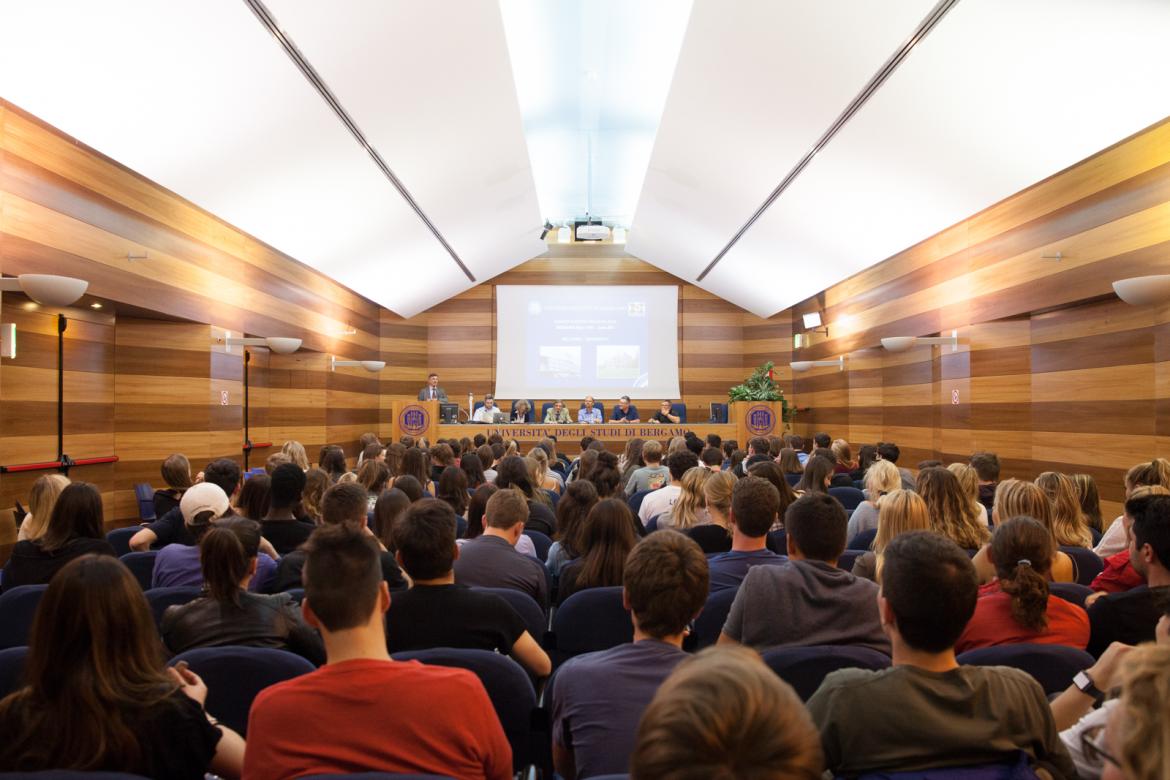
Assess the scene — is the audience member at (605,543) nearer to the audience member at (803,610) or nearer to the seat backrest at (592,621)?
the seat backrest at (592,621)

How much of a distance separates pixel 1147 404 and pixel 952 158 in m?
2.64

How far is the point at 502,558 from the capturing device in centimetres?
319

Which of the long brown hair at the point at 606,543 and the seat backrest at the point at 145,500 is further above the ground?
the long brown hair at the point at 606,543

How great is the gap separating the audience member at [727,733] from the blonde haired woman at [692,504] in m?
3.39

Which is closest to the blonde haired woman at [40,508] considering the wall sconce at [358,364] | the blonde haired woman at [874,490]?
the blonde haired woman at [874,490]

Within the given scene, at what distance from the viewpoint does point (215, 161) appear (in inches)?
267

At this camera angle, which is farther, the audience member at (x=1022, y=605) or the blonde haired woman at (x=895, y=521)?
the blonde haired woman at (x=895, y=521)

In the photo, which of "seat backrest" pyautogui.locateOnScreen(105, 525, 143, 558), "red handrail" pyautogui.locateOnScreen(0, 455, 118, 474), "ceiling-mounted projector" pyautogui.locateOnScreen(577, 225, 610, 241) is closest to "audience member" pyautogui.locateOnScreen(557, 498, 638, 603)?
"seat backrest" pyautogui.locateOnScreen(105, 525, 143, 558)

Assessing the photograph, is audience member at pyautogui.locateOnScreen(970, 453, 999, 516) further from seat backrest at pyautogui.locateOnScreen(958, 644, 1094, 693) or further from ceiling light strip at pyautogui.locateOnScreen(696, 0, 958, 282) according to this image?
seat backrest at pyautogui.locateOnScreen(958, 644, 1094, 693)

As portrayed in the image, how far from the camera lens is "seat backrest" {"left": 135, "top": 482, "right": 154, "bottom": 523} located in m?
7.47

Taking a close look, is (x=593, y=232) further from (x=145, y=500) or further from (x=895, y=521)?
(x=895, y=521)

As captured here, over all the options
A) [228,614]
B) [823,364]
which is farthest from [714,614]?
[823,364]

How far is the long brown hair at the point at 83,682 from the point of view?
56.9 inches

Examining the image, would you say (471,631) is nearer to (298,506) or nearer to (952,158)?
(298,506)
